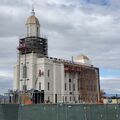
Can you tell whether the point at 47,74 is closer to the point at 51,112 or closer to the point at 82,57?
the point at 82,57

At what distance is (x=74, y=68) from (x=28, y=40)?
1544 cm

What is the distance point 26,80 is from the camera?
91000 millimetres

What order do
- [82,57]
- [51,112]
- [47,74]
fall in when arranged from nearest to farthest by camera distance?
[51,112] → [47,74] → [82,57]

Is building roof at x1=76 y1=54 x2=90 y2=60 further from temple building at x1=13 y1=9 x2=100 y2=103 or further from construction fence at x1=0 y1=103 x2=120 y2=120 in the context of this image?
construction fence at x1=0 y1=103 x2=120 y2=120

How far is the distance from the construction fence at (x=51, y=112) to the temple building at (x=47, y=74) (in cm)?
6204

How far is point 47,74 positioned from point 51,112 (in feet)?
220

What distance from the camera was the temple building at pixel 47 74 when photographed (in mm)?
89750

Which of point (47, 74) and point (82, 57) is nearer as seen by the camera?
point (47, 74)

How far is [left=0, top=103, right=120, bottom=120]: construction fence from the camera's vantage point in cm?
2328

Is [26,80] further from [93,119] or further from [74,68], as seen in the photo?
[93,119]

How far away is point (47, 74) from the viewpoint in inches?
3553

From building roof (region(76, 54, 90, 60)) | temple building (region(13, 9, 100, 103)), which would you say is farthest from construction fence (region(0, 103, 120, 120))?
building roof (region(76, 54, 90, 60))

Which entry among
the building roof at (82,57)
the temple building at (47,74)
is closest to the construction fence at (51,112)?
the temple building at (47,74)

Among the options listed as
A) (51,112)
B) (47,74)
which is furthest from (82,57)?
(51,112)
